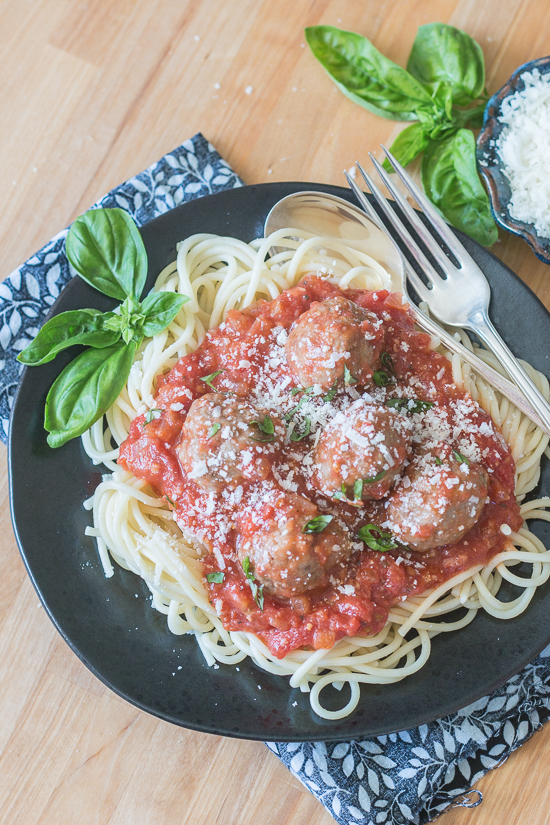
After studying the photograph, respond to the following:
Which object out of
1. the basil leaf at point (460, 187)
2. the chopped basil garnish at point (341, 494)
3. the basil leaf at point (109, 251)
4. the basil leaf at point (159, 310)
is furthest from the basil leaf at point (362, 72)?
the chopped basil garnish at point (341, 494)

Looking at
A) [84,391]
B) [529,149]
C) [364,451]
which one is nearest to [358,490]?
[364,451]

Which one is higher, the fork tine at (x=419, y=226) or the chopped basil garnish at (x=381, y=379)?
the fork tine at (x=419, y=226)

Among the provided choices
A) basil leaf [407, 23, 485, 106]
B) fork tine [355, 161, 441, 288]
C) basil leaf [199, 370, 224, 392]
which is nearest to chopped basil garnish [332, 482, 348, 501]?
basil leaf [199, 370, 224, 392]

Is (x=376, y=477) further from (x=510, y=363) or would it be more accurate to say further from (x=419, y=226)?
(x=419, y=226)

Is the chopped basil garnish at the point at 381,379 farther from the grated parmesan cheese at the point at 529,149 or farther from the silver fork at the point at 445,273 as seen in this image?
the grated parmesan cheese at the point at 529,149

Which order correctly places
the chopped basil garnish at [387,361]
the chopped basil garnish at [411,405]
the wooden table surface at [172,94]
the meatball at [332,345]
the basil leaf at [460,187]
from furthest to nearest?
the wooden table surface at [172,94], the basil leaf at [460,187], the chopped basil garnish at [387,361], the chopped basil garnish at [411,405], the meatball at [332,345]

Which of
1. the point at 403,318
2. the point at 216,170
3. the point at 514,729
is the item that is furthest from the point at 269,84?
the point at 514,729
